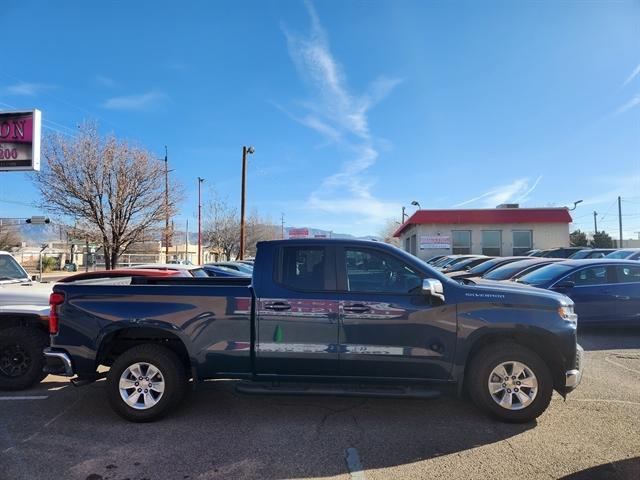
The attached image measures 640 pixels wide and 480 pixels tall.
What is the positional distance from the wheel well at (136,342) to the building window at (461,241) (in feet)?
105

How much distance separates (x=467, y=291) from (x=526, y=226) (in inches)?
1267

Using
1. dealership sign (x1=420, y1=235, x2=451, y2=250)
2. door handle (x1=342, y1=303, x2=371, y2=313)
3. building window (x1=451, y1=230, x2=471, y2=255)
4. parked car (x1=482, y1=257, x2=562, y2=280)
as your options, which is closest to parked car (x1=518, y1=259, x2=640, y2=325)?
parked car (x1=482, y1=257, x2=562, y2=280)

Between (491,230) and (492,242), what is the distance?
90cm

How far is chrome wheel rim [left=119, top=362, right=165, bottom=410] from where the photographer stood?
4.81 meters

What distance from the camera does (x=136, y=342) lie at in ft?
16.6

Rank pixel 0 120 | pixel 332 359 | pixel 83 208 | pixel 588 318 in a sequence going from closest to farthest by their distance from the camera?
pixel 332 359
pixel 588 318
pixel 0 120
pixel 83 208

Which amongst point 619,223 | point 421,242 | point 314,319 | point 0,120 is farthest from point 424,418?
point 619,223

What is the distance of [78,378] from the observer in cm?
499

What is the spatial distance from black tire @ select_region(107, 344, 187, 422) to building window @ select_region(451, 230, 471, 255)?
32.2m

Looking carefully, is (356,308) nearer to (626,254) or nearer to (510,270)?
(510,270)

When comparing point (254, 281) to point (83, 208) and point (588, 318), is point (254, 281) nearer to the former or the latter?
point (588, 318)

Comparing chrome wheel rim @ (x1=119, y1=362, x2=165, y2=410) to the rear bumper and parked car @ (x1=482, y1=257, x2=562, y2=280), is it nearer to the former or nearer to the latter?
the rear bumper

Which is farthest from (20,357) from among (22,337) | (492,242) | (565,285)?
(492,242)

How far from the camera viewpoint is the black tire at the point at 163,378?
15.7 ft
